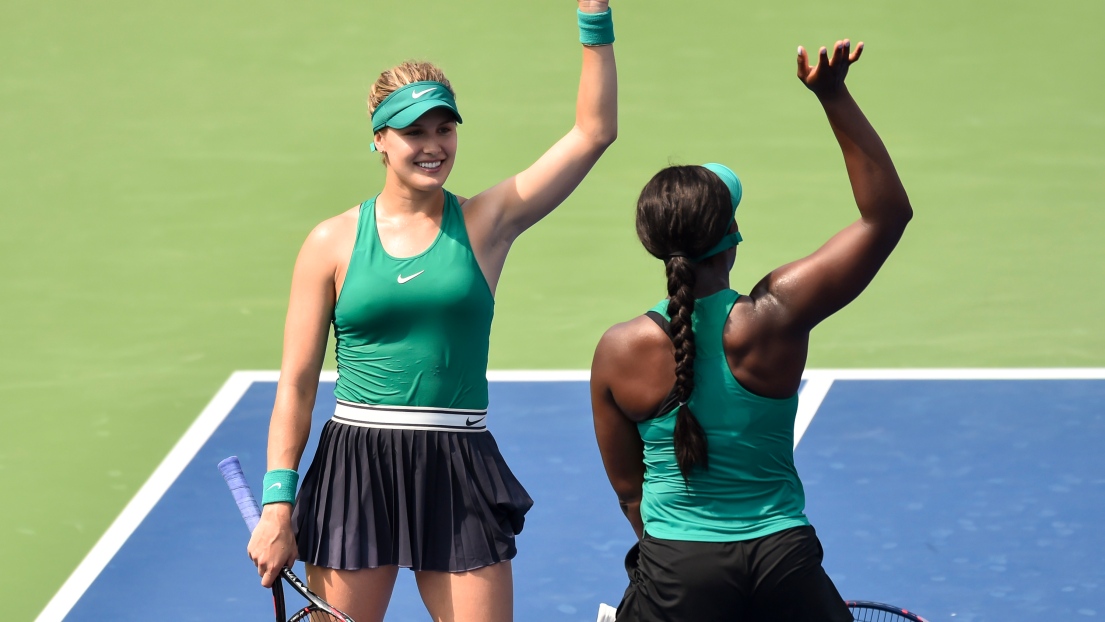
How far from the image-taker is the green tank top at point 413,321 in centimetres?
428

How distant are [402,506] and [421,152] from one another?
3.27 ft

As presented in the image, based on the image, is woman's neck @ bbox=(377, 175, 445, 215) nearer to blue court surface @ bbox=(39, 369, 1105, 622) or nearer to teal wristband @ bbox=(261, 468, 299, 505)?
teal wristband @ bbox=(261, 468, 299, 505)

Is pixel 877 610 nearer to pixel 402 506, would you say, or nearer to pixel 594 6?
pixel 402 506

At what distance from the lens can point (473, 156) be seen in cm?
1127

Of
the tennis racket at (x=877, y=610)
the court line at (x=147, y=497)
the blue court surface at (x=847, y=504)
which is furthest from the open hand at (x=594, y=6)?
the court line at (x=147, y=497)

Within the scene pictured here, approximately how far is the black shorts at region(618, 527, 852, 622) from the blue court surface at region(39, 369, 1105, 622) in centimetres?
241

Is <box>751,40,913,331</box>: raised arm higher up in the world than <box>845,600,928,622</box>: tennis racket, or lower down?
higher up

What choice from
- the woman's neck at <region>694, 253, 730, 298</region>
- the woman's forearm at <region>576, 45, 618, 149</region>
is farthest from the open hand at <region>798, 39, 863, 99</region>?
the woman's forearm at <region>576, 45, 618, 149</region>

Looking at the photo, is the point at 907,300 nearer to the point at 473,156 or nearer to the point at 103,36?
the point at 473,156

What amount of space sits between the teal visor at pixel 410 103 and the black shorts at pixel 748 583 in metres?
1.42

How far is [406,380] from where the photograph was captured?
433 centimetres

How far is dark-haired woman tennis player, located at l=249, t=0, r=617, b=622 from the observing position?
4.30 meters

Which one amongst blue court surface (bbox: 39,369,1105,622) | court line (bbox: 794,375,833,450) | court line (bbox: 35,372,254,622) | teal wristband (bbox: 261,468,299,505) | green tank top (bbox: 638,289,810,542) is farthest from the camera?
court line (bbox: 794,375,833,450)

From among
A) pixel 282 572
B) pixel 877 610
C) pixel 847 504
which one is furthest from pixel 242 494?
pixel 847 504
